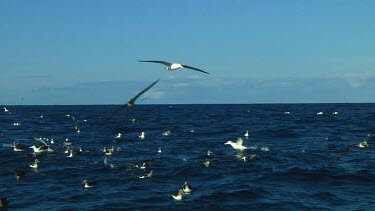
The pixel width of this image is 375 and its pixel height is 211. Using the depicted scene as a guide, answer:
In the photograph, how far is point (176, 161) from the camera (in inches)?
1535

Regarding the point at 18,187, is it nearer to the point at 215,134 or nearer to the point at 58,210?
the point at 58,210

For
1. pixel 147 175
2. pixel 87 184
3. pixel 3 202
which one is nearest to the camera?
pixel 3 202

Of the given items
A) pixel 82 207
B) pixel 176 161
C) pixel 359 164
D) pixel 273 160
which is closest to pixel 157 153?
pixel 176 161

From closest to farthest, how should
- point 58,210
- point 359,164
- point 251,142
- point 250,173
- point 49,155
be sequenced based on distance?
point 58,210
point 250,173
point 359,164
point 49,155
point 251,142

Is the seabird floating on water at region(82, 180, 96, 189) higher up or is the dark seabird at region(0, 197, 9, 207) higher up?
the seabird floating on water at region(82, 180, 96, 189)

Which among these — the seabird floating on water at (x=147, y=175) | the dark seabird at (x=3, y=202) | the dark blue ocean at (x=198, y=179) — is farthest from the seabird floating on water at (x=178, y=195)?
the dark seabird at (x=3, y=202)

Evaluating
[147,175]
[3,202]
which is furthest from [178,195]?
[3,202]

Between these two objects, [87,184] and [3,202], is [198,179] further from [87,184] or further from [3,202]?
[3,202]

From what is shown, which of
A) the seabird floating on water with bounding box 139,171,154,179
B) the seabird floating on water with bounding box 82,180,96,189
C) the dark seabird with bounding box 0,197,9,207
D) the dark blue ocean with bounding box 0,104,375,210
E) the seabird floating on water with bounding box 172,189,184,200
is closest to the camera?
the dark seabird with bounding box 0,197,9,207

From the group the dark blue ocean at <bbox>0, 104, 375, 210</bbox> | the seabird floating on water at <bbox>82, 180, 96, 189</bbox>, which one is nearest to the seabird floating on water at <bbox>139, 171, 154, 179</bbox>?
the dark blue ocean at <bbox>0, 104, 375, 210</bbox>

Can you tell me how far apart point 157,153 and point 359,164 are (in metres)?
15.6

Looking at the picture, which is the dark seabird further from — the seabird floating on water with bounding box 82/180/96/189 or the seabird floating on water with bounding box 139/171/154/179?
the seabird floating on water with bounding box 139/171/154/179

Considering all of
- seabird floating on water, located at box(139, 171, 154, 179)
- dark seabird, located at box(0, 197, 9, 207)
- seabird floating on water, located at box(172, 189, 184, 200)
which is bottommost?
dark seabird, located at box(0, 197, 9, 207)

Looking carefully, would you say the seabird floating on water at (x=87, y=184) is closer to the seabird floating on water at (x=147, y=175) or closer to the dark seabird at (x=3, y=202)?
the seabird floating on water at (x=147, y=175)
